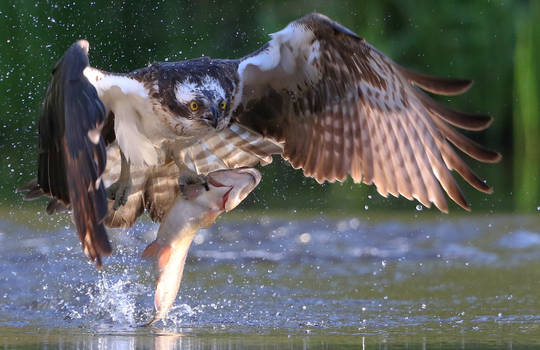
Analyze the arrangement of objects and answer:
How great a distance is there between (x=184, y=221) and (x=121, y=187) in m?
0.66

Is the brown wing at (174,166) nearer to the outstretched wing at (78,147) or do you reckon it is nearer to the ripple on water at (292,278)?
the ripple on water at (292,278)

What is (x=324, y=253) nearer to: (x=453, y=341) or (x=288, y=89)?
(x=288, y=89)

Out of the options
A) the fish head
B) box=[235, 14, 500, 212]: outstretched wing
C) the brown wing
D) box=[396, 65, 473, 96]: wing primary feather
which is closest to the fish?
the fish head

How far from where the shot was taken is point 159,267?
222 inches

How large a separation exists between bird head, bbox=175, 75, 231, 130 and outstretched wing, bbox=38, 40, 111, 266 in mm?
706

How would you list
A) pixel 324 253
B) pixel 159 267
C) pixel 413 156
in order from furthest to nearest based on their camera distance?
pixel 324 253 < pixel 413 156 < pixel 159 267

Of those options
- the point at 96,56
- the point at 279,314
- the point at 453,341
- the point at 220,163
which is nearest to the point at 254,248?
the point at 220,163

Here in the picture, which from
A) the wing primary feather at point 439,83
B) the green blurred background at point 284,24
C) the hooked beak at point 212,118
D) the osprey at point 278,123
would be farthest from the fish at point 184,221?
the green blurred background at point 284,24

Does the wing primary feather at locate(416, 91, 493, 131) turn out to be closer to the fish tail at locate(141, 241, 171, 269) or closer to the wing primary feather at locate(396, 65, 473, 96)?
the wing primary feather at locate(396, 65, 473, 96)

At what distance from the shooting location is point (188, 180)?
243 inches

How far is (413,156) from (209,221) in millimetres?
1273

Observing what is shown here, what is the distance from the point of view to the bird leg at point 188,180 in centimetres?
595

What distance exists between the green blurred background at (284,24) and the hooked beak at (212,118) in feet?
17.0

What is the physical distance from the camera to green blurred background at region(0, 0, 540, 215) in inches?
454
